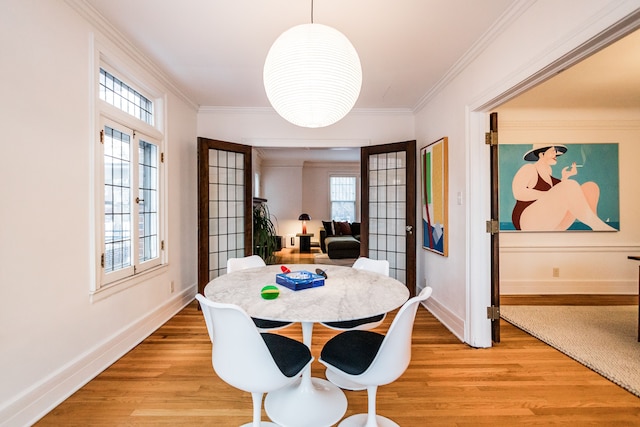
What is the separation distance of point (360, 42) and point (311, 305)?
2.17 metres

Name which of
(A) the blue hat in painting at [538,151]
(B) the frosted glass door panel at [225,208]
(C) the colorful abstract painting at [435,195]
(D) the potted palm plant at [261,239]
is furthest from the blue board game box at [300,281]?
(A) the blue hat in painting at [538,151]

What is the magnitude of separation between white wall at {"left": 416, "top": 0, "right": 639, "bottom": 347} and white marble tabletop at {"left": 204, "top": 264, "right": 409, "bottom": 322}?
1234 millimetres

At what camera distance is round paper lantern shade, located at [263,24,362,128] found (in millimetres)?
1489

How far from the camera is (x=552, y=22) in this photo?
70.9 inches

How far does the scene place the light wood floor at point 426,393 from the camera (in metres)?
1.75

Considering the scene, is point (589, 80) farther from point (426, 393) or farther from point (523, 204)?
point (426, 393)

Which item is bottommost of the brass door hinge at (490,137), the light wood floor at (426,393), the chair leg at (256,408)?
the light wood floor at (426,393)

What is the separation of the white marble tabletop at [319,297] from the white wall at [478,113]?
1234mm

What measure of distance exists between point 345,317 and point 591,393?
1948 millimetres

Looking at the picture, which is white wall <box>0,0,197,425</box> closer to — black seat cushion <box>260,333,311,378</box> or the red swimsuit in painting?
black seat cushion <box>260,333,311,378</box>

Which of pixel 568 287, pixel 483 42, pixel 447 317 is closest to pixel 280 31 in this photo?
pixel 483 42

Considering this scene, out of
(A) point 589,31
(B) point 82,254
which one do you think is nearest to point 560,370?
(A) point 589,31

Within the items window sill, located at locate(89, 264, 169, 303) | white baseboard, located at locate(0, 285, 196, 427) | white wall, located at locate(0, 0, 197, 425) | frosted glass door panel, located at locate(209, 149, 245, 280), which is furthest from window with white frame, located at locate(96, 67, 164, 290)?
frosted glass door panel, located at locate(209, 149, 245, 280)

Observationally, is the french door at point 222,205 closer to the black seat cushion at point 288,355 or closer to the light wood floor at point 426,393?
the light wood floor at point 426,393
